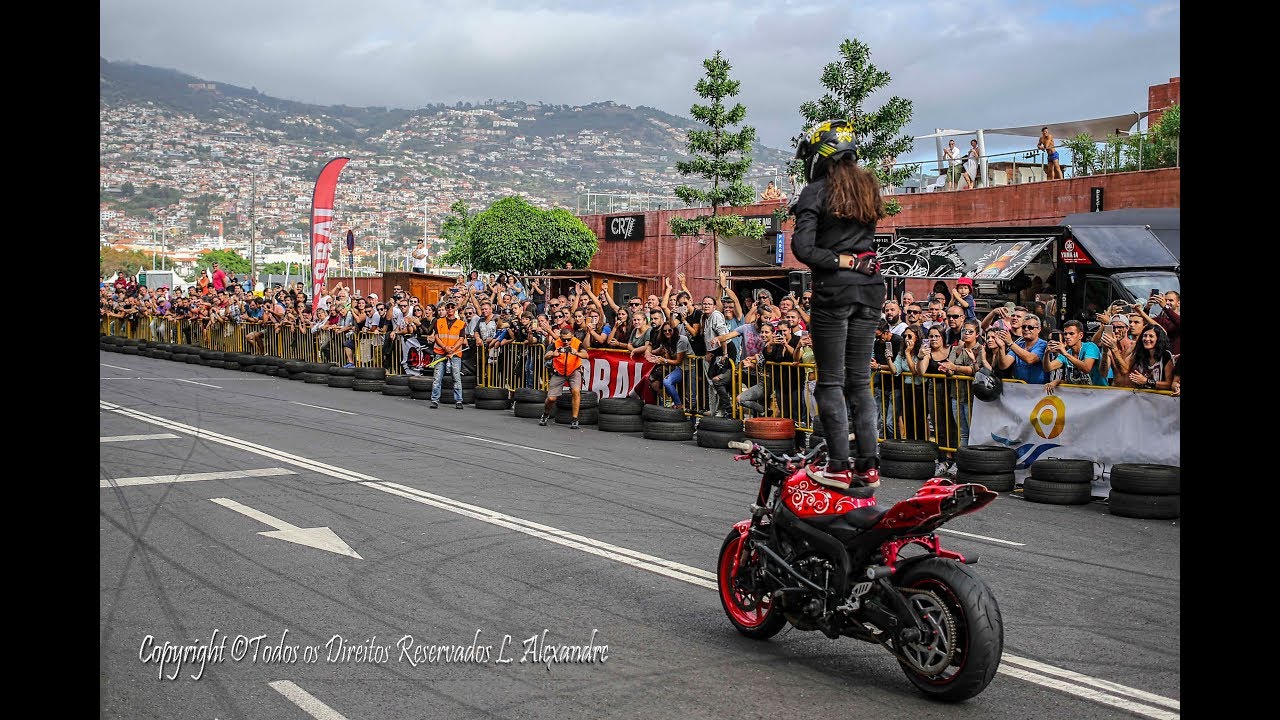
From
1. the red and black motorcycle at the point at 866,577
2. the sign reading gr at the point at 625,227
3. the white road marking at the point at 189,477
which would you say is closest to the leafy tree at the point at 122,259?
the sign reading gr at the point at 625,227

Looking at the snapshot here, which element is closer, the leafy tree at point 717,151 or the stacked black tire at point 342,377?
the stacked black tire at point 342,377

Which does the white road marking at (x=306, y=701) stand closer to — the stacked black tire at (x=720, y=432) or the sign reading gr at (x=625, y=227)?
the stacked black tire at (x=720, y=432)

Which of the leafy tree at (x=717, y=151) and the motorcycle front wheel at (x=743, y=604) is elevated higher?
the leafy tree at (x=717, y=151)

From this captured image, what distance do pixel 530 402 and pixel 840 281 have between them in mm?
12522

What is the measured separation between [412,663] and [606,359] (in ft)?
42.8

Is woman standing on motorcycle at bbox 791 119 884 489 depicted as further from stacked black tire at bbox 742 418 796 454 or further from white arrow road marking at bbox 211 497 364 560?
stacked black tire at bbox 742 418 796 454

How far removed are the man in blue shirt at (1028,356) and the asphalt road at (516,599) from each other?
5.81 feet

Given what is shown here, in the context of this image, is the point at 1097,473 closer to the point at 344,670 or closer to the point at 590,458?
the point at 590,458

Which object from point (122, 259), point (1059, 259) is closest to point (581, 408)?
point (1059, 259)

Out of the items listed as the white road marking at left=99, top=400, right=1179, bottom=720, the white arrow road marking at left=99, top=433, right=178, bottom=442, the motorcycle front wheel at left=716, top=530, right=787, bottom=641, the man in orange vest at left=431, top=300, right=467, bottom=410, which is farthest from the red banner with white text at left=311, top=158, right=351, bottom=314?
the motorcycle front wheel at left=716, top=530, right=787, bottom=641

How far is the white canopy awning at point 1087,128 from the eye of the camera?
3331 centimetres

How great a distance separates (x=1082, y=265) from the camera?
19250 mm
